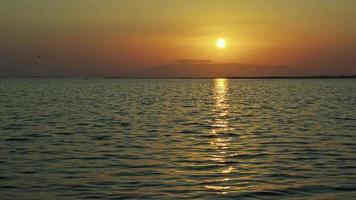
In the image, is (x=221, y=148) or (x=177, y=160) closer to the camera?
(x=177, y=160)

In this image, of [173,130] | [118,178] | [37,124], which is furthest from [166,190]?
[37,124]

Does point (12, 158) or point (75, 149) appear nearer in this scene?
point (12, 158)

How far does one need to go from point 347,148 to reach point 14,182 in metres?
15.3

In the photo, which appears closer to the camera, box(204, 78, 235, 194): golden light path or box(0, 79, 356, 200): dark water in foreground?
box(0, 79, 356, 200): dark water in foreground

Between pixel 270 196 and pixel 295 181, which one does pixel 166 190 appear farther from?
pixel 295 181

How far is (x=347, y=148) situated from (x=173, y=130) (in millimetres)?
11691

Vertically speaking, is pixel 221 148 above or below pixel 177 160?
below

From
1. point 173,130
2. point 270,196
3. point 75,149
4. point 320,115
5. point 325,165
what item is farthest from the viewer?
point 320,115

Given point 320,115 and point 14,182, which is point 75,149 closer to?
point 14,182

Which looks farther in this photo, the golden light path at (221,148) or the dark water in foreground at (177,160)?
the golden light path at (221,148)

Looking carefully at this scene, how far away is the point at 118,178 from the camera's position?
18.0 metres

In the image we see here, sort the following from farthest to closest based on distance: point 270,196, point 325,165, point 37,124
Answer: point 37,124 → point 325,165 → point 270,196

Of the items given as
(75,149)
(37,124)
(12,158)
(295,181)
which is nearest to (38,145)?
(75,149)

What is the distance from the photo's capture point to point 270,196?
1564 cm
